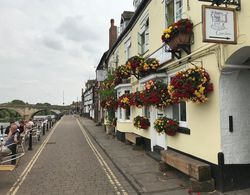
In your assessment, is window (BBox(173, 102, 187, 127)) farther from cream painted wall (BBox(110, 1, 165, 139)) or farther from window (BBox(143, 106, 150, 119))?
window (BBox(143, 106, 150, 119))

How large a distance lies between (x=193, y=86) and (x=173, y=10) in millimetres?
4612

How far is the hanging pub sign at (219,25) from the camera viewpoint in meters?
6.26

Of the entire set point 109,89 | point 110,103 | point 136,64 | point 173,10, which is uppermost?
point 173,10

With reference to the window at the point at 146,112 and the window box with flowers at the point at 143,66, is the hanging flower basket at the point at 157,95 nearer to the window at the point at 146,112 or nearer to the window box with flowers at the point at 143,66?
the window box with flowers at the point at 143,66

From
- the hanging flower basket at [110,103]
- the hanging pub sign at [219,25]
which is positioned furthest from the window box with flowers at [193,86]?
the hanging flower basket at [110,103]

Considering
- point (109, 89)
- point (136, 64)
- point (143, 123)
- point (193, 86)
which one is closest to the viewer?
point (193, 86)

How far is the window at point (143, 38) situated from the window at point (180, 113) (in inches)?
188

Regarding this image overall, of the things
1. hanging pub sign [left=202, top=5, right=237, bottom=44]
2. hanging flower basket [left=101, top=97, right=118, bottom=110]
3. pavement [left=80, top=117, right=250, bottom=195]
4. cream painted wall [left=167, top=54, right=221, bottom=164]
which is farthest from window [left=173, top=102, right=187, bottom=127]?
hanging flower basket [left=101, top=97, right=118, bottom=110]

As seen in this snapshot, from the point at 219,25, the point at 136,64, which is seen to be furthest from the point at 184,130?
the point at 136,64

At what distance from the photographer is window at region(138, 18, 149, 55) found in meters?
15.0

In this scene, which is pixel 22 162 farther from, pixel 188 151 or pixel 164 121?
pixel 188 151

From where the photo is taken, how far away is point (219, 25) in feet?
20.7

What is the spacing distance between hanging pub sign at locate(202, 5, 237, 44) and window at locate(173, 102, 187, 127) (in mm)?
3946

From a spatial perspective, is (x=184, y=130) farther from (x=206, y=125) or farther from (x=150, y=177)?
(x=150, y=177)
